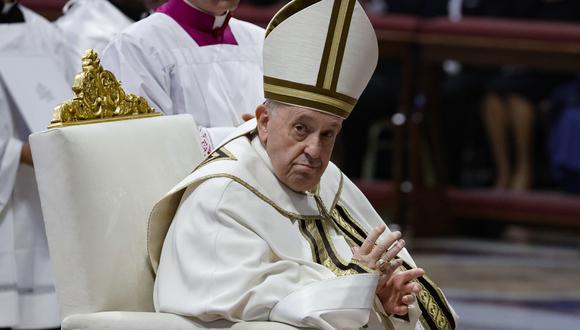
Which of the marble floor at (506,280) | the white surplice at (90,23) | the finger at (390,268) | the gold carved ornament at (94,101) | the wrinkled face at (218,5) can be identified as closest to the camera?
the finger at (390,268)

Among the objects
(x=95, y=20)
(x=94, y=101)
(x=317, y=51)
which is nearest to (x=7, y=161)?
(x=94, y=101)

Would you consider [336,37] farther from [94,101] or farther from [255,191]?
[94,101]

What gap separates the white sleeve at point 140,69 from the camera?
4328 mm

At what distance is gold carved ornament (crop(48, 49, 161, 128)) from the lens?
11.9 feet

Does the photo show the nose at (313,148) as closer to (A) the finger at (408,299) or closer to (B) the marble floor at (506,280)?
(A) the finger at (408,299)

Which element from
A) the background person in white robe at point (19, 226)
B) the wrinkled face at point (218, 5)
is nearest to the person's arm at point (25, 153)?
the background person in white robe at point (19, 226)

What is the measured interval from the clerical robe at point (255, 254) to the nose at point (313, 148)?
168 mm

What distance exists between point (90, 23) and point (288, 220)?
8.02 ft

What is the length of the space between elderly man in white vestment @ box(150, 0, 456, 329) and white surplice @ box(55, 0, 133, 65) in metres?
2.00

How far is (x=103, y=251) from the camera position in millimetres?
3498

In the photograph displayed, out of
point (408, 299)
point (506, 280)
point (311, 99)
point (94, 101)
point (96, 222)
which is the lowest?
point (506, 280)

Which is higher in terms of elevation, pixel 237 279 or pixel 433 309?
pixel 237 279

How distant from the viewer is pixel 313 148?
3393mm

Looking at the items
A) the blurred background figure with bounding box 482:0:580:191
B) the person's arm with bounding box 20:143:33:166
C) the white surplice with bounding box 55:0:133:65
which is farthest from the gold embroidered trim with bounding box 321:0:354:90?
the blurred background figure with bounding box 482:0:580:191
